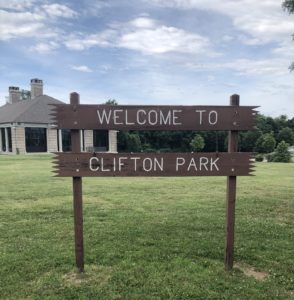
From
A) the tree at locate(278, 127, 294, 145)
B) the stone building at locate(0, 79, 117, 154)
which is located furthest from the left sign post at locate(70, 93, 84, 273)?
the tree at locate(278, 127, 294, 145)

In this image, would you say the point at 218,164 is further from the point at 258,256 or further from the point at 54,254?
the point at 54,254

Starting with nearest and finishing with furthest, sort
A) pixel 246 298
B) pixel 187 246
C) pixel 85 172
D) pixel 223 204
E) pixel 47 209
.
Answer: pixel 246 298
pixel 85 172
pixel 187 246
pixel 47 209
pixel 223 204

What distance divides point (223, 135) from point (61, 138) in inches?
769

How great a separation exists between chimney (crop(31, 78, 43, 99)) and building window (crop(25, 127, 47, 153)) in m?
5.54

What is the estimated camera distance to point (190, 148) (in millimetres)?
44312

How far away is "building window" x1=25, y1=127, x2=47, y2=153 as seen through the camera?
3538 cm

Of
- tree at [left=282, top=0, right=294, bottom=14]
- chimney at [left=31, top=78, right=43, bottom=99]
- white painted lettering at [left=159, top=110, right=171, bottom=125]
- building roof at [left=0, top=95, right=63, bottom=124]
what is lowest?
white painted lettering at [left=159, top=110, right=171, bottom=125]

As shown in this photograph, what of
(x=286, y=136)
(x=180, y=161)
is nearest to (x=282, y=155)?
(x=286, y=136)

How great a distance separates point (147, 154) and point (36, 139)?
3366 centimetres

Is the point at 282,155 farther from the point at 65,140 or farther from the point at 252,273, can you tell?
the point at 252,273

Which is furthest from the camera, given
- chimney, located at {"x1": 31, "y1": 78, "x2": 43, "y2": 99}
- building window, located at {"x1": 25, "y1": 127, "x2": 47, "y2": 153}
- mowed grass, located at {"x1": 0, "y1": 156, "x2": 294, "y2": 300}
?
chimney, located at {"x1": 31, "y1": 78, "x2": 43, "y2": 99}

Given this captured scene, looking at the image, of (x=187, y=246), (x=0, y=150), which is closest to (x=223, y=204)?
(x=187, y=246)

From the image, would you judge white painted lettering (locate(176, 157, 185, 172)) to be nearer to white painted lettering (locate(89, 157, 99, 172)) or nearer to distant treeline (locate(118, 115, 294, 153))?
white painted lettering (locate(89, 157, 99, 172))

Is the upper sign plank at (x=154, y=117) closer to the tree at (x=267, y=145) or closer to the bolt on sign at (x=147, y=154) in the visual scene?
the bolt on sign at (x=147, y=154)
